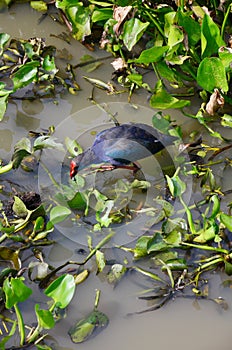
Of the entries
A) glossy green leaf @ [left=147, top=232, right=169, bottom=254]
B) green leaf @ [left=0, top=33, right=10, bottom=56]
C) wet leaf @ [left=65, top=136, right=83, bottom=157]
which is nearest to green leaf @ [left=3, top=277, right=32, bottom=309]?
glossy green leaf @ [left=147, top=232, right=169, bottom=254]

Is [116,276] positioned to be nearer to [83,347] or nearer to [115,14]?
[83,347]

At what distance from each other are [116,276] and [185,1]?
1021 millimetres

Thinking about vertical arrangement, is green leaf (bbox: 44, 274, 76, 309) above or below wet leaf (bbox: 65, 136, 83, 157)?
below

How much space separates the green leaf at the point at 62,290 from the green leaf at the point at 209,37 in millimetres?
899

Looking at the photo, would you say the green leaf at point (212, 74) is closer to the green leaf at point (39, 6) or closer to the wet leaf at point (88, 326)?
the wet leaf at point (88, 326)

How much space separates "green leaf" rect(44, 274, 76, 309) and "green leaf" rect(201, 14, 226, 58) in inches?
35.4

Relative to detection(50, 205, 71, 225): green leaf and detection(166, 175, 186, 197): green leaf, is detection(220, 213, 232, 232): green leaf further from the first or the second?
detection(50, 205, 71, 225): green leaf

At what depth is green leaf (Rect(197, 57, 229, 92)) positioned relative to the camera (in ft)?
6.25

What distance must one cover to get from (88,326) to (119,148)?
0.56 m

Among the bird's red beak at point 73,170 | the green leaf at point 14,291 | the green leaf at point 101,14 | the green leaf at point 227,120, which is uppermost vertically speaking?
the green leaf at point 101,14

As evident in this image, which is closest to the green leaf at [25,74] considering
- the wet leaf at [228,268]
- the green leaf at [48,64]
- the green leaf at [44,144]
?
the green leaf at [48,64]

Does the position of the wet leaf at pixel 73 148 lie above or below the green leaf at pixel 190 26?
below

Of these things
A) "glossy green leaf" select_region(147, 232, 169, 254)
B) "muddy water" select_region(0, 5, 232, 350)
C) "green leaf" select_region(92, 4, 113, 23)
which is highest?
"green leaf" select_region(92, 4, 113, 23)

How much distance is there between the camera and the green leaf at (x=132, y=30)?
2059mm
